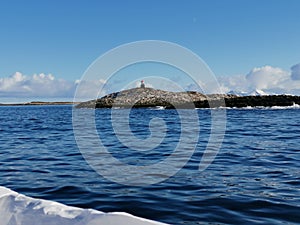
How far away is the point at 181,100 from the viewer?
302 ft

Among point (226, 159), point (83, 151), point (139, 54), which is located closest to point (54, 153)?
point (83, 151)

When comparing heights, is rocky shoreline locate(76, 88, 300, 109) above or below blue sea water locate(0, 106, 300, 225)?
above

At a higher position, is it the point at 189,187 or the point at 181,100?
the point at 181,100

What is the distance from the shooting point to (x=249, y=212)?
237 inches

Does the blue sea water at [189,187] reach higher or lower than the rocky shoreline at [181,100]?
lower

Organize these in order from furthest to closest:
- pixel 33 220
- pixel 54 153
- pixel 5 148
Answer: pixel 5 148 → pixel 54 153 → pixel 33 220

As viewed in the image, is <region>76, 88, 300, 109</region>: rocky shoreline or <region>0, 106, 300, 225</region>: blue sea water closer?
<region>0, 106, 300, 225</region>: blue sea water

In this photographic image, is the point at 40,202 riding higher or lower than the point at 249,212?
higher

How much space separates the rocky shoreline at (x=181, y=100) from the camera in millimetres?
72625

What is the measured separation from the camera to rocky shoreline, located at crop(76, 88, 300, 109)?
72625 mm

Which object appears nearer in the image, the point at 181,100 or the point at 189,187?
the point at 189,187

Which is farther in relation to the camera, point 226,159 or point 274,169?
point 226,159

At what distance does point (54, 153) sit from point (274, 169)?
8.46 metres

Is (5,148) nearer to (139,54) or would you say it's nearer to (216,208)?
(139,54)
